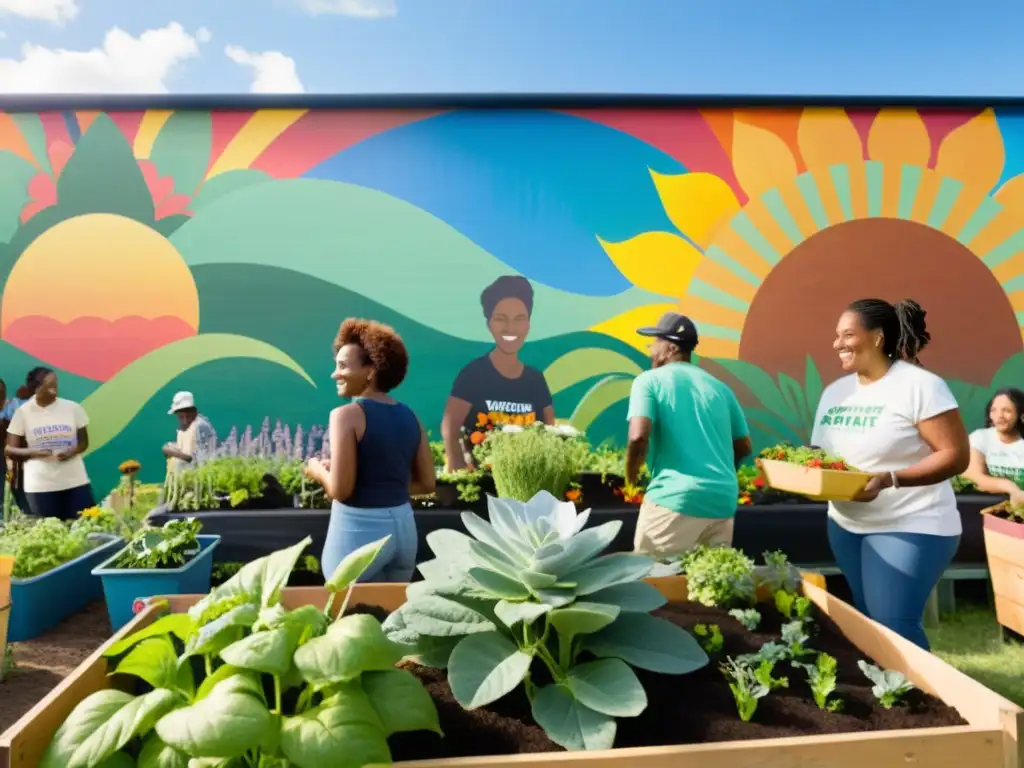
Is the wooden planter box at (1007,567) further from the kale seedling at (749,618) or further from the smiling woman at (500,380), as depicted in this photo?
the smiling woman at (500,380)

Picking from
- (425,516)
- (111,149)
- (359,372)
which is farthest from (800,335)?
(111,149)

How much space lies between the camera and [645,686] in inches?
42.7

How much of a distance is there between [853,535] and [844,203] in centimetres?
446

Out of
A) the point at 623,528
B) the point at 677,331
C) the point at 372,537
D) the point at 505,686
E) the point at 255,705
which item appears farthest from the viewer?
the point at 623,528

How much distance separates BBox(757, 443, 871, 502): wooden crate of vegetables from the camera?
6.44 feet

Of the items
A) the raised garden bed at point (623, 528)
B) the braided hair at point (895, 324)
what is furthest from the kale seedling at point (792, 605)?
the raised garden bed at point (623, 528)

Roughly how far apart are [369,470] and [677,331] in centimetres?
130

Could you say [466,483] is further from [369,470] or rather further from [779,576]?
[779,576]

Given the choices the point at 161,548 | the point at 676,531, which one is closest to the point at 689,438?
the point at 676,531

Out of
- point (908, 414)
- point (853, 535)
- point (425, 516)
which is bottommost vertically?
point (425, 516)

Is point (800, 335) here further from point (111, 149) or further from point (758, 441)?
point (111, 149)

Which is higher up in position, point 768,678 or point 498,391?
point 498,391

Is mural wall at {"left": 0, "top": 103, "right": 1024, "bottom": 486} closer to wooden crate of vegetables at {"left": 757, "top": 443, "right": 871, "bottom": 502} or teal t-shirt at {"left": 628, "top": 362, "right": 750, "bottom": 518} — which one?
teal t-shirt at {"left": 628, "top": 362, "right": 750, "bottom": 518}

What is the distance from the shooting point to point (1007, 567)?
3.36 meters
